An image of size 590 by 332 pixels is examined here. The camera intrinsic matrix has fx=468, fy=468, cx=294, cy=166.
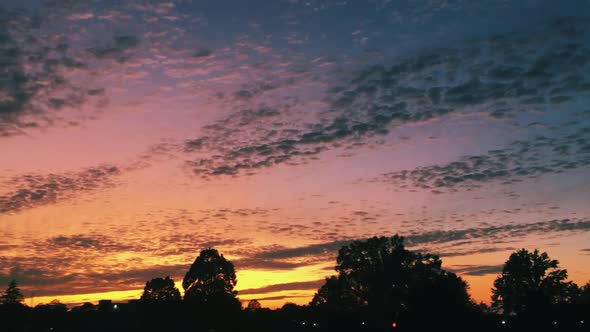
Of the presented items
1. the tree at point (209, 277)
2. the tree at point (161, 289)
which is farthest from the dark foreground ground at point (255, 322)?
the tree at point (161, 289)

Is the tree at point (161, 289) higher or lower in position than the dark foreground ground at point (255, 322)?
higher

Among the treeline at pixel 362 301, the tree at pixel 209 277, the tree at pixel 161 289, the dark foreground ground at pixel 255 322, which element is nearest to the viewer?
the dark foreground ground at pixel 255 322

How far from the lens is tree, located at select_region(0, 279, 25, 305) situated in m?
127

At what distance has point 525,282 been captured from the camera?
7938 cm

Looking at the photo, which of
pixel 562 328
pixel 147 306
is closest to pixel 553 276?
pixel 562 328

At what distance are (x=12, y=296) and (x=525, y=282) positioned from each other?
5068 inches

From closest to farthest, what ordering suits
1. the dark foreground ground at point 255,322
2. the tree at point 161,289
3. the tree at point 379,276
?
the dark foreground ground at point 255,322, the tree at point 379,276, the tree at point 161,289

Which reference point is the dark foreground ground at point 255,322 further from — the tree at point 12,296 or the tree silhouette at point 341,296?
the tree at point 12,296

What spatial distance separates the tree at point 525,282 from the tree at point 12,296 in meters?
121

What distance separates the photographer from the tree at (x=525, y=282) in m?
77.1

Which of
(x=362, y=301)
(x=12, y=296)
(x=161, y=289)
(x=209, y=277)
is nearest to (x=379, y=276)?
(x=362, y=301)

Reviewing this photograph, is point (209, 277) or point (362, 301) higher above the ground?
point (209, 277)

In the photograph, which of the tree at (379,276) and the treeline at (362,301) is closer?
the treeline at (362,301)

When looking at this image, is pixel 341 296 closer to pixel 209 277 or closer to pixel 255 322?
pixel 255 322
